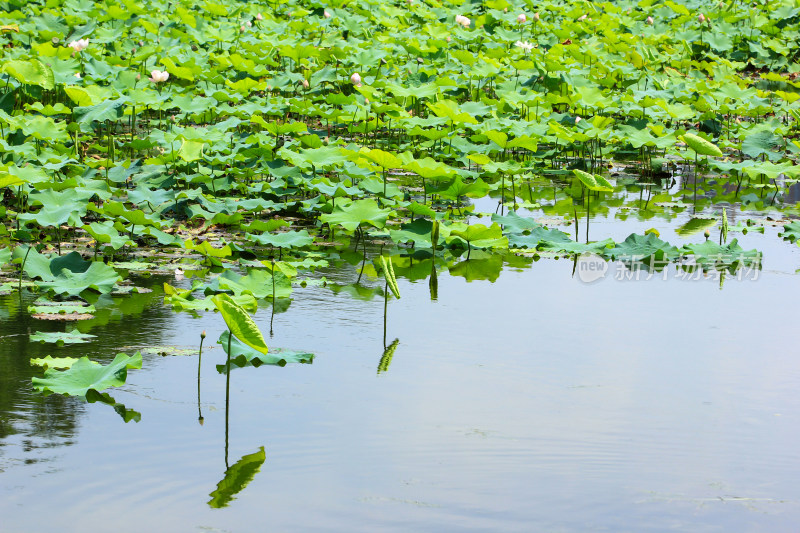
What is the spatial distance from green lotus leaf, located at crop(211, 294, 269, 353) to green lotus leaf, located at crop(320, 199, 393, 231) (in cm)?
161

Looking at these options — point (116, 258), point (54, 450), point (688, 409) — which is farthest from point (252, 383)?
point (116, 258)

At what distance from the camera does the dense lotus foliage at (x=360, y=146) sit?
149 inches

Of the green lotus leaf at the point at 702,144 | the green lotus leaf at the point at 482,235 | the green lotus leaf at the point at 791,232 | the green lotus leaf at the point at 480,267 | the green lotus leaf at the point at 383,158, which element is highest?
the green lotus leaf at the point at 702,144

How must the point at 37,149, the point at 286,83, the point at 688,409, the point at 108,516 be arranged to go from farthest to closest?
the point at 286,83
the point at 37,149
the point at 688,409
the point at 108,516

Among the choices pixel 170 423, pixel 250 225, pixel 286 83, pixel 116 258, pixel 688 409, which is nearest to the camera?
pixel 170 423

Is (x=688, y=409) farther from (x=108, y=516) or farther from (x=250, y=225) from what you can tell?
(x=250, y=225)

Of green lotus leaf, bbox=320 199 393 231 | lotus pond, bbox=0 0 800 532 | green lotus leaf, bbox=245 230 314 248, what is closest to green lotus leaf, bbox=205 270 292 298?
lotus pond, bbox=0 0 800 532

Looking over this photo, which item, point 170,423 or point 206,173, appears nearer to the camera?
point 170,423

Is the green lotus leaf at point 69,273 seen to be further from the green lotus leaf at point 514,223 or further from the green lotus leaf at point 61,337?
the green lotus leaf at point 514,223

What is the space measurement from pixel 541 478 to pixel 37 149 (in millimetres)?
3377

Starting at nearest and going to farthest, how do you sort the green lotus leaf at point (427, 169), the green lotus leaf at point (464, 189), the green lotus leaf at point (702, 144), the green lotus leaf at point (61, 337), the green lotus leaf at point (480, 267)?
the green lotus leaf at point (61, 337), the green lotus leaf at point (480, 267), the green lotus leaf at point (427, 169), the green lotus leaf at point (464, 189), the green lotus leaf at point (702, 144)

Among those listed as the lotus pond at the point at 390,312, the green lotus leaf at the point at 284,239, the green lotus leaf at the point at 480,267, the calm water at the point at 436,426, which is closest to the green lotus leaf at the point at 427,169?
the lotus pond at the point at 390,312

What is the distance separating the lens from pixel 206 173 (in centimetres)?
466

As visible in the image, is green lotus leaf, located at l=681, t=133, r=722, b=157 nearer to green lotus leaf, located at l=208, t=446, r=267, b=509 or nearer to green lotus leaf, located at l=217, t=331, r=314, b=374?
green lotus leaf, located at l=217, t=331, r=314, b=374
